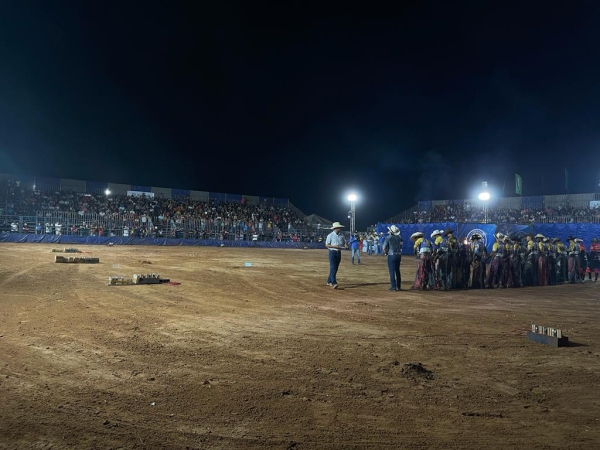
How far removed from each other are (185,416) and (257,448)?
0.87 meters

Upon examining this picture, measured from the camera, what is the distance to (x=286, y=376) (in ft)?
15.3

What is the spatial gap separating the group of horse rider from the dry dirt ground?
400 cm

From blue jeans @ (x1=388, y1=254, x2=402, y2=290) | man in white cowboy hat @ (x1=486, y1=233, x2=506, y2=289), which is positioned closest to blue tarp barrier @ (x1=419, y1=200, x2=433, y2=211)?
man in white cowboy hat @ (x1=486, y1=233, x2=506, y2=289)

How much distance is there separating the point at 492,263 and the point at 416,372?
11.0 m

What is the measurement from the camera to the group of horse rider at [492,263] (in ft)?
43.2

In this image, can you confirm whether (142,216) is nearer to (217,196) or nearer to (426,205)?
(217,196)

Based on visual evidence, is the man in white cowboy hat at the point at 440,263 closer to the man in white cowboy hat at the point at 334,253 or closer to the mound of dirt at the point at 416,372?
the man in white cowboy hat at the point at 334,253

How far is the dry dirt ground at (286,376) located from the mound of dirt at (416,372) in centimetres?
2

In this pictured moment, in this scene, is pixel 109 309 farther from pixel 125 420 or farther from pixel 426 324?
pixel 426 324

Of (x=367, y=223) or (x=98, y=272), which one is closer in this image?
(x=98, y=272)

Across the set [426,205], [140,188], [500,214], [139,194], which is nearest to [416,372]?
[500,214]

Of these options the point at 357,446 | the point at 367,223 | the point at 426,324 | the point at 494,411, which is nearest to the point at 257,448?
the point at 357,446

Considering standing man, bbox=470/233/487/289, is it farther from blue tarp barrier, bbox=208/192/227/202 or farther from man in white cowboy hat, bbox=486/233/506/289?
blue tarp barrier, bbox=208/192/227/202

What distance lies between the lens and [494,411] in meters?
3.90
